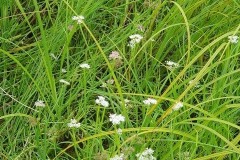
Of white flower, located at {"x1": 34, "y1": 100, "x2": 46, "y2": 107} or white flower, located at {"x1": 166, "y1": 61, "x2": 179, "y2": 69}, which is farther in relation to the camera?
white flower, located at {"x1": 166, "y1": 61, "x2": 179, "y2": 69}

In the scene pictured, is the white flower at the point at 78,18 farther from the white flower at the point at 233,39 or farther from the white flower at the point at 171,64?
the white flower at the point at 233,39

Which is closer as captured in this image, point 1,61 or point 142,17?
point 1,61

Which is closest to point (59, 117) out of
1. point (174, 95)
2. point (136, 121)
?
point (136, 121)

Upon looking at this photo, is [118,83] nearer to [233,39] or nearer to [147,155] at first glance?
[147,155]

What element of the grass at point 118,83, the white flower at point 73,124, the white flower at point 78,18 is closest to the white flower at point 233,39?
the grass at point 118,83

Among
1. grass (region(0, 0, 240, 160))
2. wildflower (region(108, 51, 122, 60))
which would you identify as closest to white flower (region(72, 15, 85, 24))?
grass (region(0, 0, 240, 160))

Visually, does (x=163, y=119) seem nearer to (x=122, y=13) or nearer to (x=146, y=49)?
(x=146, y=49)

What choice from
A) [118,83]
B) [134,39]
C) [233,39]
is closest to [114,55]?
[134,39]

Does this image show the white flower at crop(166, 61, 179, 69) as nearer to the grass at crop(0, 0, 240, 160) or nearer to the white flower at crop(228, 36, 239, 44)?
the grass at crop(0, 0, 240, 160)
